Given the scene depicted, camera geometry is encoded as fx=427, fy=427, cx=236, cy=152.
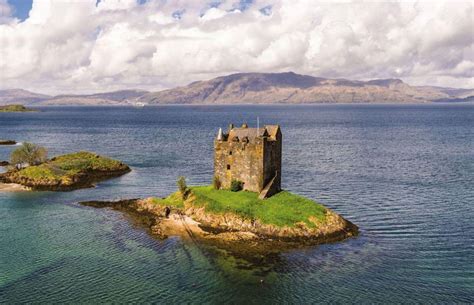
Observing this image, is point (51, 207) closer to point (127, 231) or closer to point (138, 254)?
point (127, 231)

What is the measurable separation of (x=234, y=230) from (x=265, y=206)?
590 centimetres

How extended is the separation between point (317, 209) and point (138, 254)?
2385 centimetres

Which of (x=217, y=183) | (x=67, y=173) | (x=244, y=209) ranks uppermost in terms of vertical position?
(x=217, y=183)

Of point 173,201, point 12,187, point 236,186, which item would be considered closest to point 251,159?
point 236,186

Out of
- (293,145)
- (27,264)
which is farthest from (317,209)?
(293,145)

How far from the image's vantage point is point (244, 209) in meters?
57.3

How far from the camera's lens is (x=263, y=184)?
62.8 m

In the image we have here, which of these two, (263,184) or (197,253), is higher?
(263,184)

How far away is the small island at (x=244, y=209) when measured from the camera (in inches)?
2073

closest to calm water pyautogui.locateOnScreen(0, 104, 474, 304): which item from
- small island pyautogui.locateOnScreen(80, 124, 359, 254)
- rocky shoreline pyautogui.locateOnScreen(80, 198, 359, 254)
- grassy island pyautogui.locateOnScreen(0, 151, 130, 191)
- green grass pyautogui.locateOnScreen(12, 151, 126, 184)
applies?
rocky shoreline pyautogui.locateOnScreen(80, 198, 359, 254)

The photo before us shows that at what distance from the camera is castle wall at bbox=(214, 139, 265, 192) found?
6275cm

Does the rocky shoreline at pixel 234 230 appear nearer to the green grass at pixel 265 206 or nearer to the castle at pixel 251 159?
the green grass at pixel 265 206

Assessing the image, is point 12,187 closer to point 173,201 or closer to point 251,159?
point 173,201

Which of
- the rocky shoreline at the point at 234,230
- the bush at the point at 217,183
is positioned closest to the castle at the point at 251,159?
the bush at the point at 217,183
